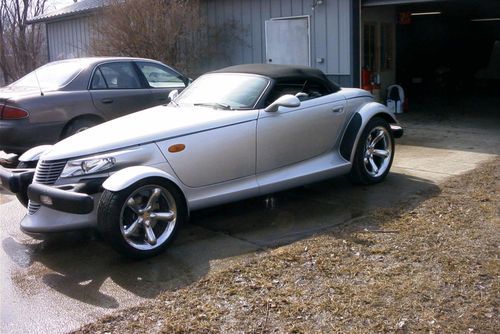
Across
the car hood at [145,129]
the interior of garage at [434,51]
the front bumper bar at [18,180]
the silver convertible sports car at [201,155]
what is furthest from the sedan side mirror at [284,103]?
the interior of garage at [434,51]

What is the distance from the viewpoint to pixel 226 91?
6.21m

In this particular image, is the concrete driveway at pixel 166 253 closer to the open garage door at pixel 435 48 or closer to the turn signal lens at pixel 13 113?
the turn signal lens at pixel 13 113

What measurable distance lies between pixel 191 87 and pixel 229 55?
8386 millimetres

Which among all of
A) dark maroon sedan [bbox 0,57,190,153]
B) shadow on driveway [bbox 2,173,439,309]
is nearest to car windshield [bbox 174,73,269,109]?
shadow on driveway [bbox 2,173,439,309]

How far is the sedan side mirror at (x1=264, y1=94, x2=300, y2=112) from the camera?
572cm

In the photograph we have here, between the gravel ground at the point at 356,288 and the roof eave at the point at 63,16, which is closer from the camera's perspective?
the gravel ground at the point at 356,288

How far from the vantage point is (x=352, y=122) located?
673cm

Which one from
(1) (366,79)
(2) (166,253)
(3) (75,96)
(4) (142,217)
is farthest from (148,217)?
(1) (366,79)

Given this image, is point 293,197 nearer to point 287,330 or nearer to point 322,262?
point 322,262

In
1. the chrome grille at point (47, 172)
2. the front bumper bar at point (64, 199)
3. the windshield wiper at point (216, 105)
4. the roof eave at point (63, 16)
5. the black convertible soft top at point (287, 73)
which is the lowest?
the front bumper bar at point (64, 199)

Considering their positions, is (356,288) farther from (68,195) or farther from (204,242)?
(68,195)

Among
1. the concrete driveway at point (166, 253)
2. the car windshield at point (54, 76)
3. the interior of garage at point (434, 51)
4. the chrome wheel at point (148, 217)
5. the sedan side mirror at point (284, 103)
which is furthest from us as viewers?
the interior of garage at point (434, 51)

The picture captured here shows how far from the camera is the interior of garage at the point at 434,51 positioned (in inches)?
568

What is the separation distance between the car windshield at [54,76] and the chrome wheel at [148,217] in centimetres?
413
